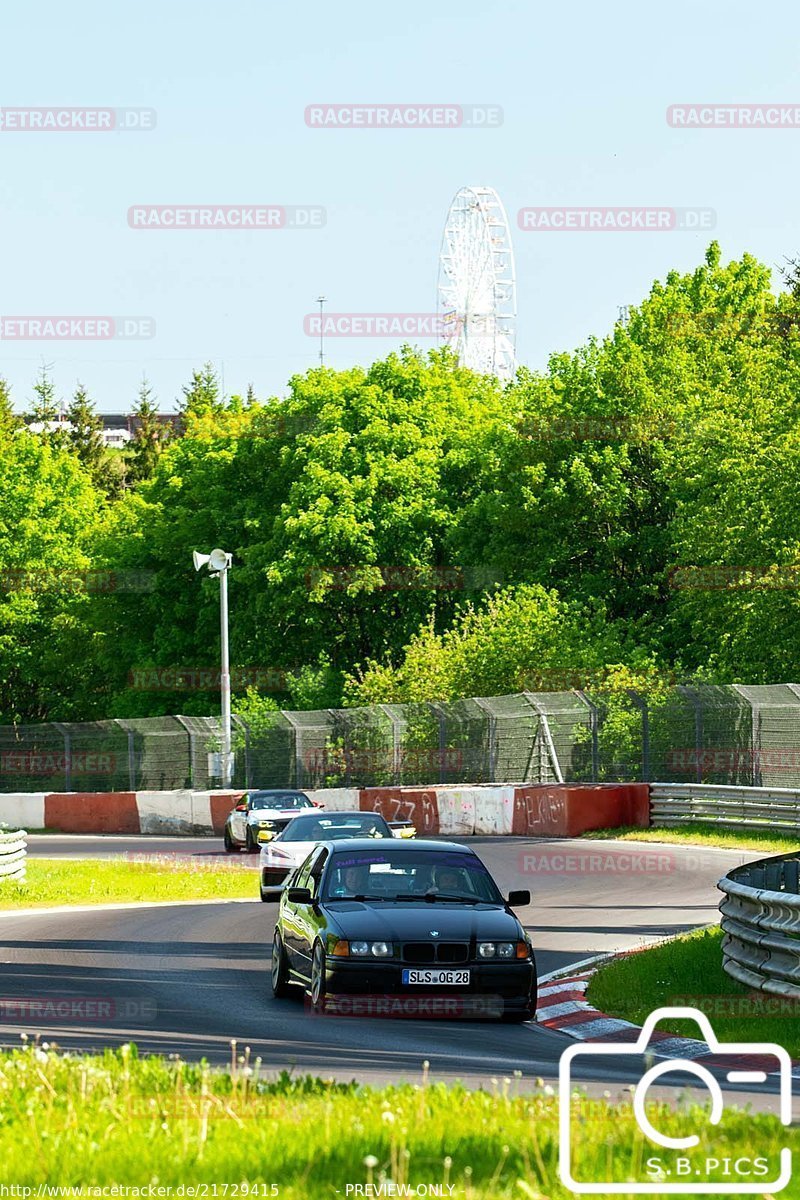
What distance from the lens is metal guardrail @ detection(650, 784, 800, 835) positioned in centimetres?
3266

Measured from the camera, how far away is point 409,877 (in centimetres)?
1524

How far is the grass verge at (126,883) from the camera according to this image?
2747cm

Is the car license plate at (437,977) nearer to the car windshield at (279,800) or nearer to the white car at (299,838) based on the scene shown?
the white car at (299,838)

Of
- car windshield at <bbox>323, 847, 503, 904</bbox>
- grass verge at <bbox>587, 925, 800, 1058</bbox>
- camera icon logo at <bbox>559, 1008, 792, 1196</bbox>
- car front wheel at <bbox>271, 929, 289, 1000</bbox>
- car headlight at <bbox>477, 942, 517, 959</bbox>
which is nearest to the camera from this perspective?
camera icon logo at <bbox>559, 1008, 792, 1196</bbox>

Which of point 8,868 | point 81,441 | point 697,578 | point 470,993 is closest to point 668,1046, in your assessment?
point 470,993

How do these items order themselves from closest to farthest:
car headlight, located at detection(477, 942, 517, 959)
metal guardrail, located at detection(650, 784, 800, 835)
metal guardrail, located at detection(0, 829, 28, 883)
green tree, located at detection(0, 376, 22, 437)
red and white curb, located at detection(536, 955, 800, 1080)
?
red and white curb, located at detection(536, 955, 800, 1080)
car headlight, located at detection(477, 942, 517, 959)
metal guardrail, located at detection(0, 829, 28, 883)
metal guardrail, located at detection(650, 784, 800, 835)
green tree, located at detection(0, 376, 22, 437)

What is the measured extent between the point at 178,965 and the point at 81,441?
104299 millimetres

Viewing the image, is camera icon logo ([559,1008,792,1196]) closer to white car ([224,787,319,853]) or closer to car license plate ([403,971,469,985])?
car license plate ([403,971,469,985])

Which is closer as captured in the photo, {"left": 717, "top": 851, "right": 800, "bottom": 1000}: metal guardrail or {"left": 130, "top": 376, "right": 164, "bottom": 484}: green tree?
{"left": 717, "top": 851, "right": 800, "bottom": 1000}: metal guardrail

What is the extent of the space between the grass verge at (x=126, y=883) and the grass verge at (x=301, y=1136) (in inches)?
722

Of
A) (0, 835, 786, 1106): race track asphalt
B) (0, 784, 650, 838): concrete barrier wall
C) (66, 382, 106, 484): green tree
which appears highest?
(66, 382, 106, 484): green tree

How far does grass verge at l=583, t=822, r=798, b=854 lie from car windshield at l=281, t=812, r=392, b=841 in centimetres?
891

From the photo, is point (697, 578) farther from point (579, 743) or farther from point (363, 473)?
point (363, 473)

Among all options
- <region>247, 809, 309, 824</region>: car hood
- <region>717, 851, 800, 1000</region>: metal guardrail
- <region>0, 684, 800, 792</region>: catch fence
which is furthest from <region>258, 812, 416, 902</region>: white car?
<region>0, 684, 800, 792</region>: catch fence
